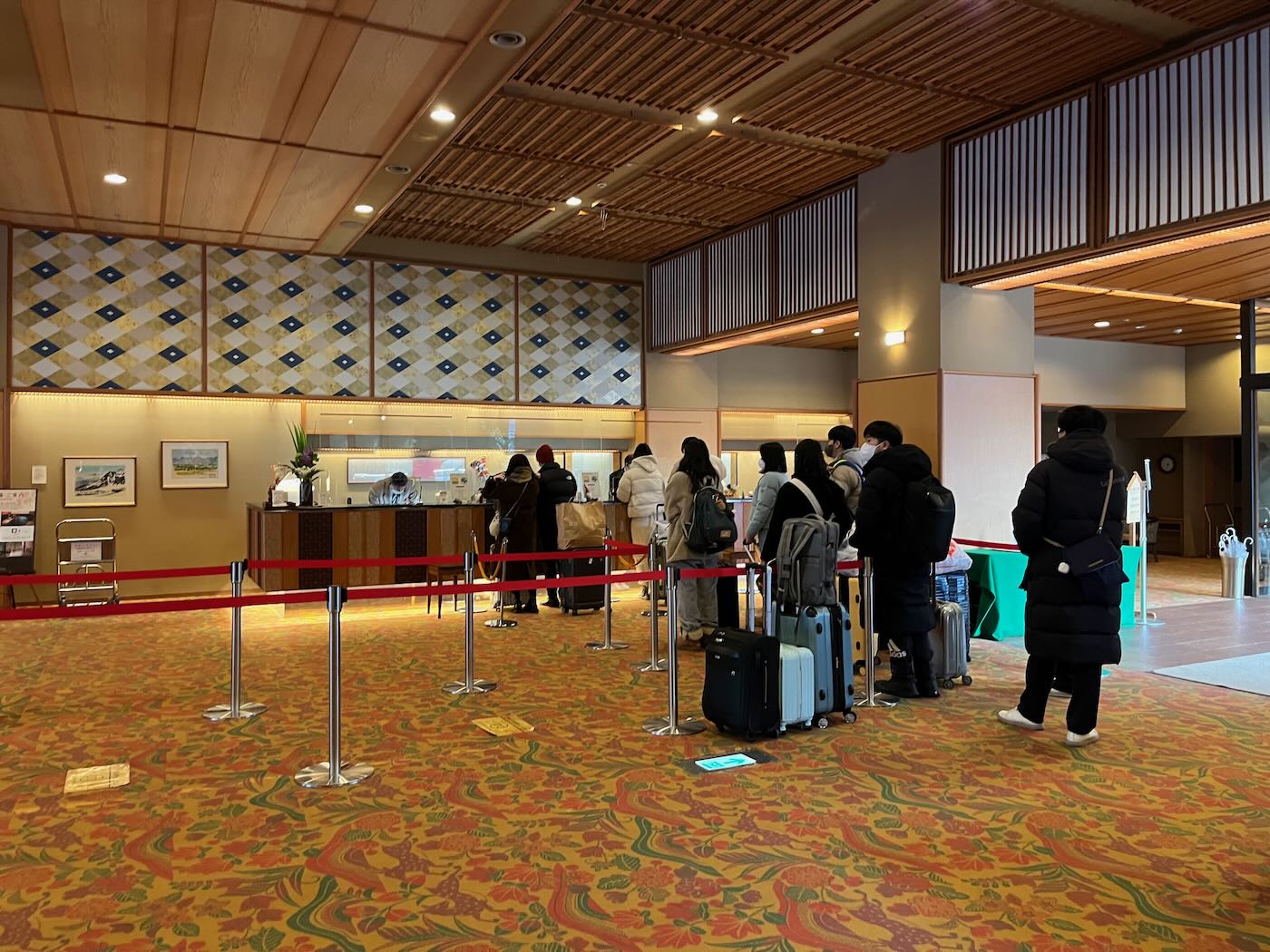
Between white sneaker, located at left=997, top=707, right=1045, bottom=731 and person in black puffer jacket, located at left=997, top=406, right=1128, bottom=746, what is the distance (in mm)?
235

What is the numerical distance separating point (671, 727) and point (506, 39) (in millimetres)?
Answer: 3910

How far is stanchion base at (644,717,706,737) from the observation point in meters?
4.64

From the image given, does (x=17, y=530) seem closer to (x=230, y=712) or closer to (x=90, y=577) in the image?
(x=90, y=577)

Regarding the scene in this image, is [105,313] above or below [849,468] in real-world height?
above

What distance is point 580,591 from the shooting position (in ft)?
27.9

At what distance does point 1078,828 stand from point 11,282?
10286 mm

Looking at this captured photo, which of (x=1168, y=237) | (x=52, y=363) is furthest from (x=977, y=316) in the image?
(x=52, y=363)

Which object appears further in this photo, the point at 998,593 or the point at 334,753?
the point at 998,593

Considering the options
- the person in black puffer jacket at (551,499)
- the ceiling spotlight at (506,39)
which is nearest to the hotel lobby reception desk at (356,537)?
the person in black puffer jacket at (551,499)

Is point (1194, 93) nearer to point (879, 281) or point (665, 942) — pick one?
point (879, 281)

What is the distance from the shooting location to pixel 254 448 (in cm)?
1070

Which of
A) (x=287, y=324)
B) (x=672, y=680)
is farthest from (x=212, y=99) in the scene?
(x=672, y=680)

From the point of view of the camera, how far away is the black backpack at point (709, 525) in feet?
20.6

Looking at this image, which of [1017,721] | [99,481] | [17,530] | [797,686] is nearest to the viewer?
[797,686]
